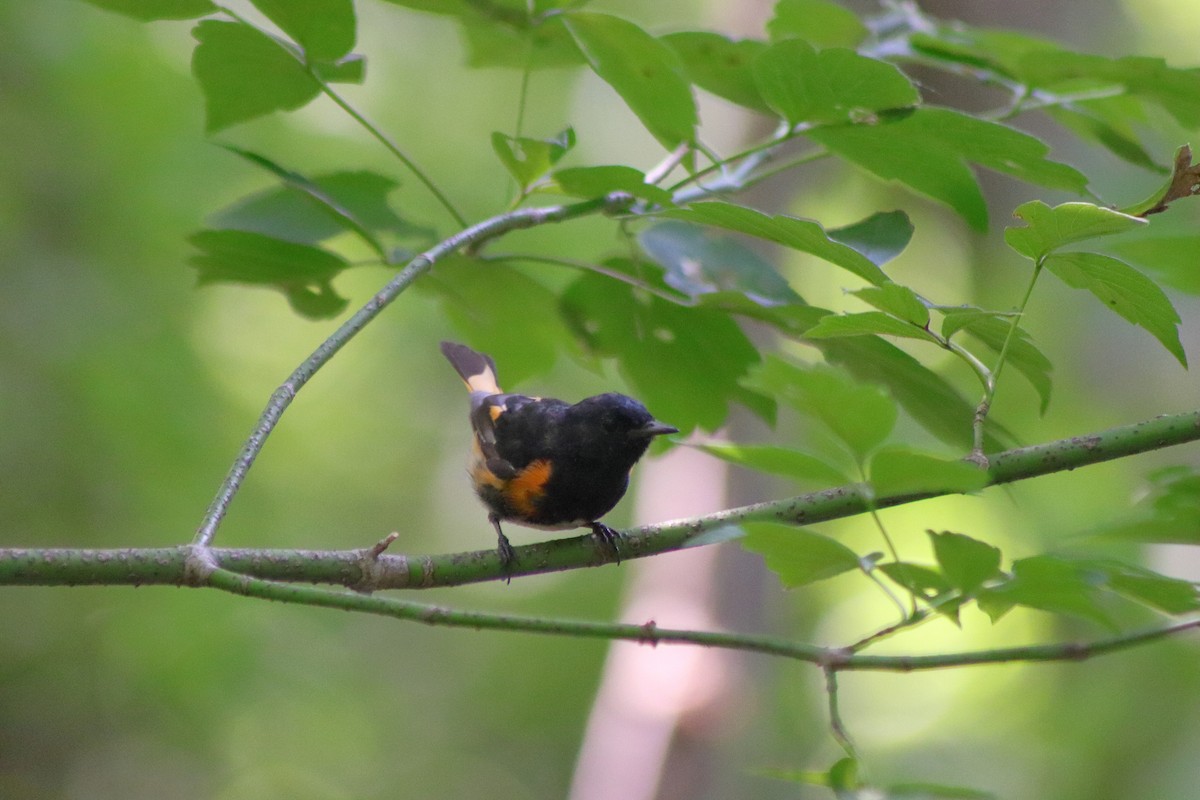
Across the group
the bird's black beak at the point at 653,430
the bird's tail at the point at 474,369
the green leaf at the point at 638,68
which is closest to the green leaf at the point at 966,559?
the green leaf at the point at 638,68

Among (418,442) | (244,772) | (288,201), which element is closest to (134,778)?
(244,772)

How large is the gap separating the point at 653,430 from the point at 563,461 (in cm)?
47

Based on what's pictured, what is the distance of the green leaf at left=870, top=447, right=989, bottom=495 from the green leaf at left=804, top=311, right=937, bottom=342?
25 centimetres

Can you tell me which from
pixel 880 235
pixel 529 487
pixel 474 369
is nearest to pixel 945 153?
pixel 880 235

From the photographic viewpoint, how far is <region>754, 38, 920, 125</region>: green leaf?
190 centimetres

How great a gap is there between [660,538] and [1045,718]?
6470mm

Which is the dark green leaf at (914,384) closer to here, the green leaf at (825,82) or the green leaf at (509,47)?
the green leaf at (825,82)

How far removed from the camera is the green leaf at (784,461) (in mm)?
1369

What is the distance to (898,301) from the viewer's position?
151 cm

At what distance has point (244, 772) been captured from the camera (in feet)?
26.6

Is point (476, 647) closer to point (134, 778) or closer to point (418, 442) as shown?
point (418, 442)

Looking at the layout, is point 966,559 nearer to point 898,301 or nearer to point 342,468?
point 898,301

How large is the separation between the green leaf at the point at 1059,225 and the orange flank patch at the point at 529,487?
6.50ft

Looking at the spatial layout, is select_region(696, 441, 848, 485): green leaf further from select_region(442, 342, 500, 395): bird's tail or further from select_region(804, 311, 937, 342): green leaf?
select_region(442, 342, 500, 395): bird's tail
